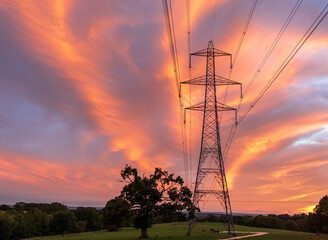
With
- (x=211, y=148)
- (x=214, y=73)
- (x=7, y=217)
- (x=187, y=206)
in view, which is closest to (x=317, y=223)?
(x=187, y=206)

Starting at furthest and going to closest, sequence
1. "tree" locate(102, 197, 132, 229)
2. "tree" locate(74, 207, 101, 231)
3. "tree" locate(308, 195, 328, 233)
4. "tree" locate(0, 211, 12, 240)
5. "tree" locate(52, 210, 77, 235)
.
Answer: "tree" locate(74, 207, 101, 231)
"tree" locate(0, 211, 12, 240)
"tree" locate(52, 210, 77, 235)
"tree" locate(308, 195, 328, 233)
"tree" locate(102, 197, 132, 229)

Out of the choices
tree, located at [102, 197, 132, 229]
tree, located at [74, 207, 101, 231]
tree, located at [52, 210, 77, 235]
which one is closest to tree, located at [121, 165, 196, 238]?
tree, located at [102, 197, 132, 229]

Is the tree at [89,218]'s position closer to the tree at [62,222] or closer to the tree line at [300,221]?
the tree at [62,222]

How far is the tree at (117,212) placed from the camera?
6209cm

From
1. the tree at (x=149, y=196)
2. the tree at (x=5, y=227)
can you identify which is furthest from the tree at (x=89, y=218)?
the tree at (x=149, y=196)

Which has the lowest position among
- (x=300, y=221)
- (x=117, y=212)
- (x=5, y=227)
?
(x=117, y=212)

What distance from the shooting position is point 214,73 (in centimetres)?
6075

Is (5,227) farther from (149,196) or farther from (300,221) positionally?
(300,221)

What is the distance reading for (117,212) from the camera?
204 feet

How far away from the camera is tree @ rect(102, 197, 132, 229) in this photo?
204 feet

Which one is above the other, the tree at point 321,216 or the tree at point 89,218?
the tree at point 89,218

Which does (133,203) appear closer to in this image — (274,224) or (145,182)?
(145,182)

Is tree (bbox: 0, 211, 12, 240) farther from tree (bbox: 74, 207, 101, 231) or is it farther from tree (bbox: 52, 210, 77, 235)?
tree (bbox: 74, 207, 101, 231)

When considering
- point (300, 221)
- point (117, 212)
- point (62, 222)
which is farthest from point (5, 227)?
point (300, 221)
